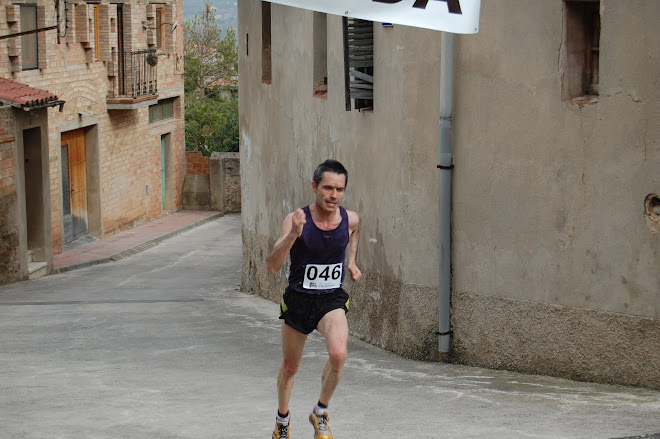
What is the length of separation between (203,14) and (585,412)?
157 ft

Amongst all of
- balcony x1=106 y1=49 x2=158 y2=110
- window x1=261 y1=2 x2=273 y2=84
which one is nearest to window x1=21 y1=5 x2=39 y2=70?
balcony x1=106 y1=49 x2=158 y2=110

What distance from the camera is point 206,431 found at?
6586 millimetres

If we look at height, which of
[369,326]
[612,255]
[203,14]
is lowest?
[369,326]

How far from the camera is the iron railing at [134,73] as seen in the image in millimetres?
28375

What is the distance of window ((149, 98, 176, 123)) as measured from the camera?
105 feet

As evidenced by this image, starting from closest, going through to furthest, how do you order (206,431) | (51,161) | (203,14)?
(206,431), (51,161), (203,14)

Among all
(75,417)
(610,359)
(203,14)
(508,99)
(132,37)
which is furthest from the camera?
(203,14)

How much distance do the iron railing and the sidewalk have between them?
12.0 feet

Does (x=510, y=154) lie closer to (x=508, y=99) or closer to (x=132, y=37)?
(x=508, y=99)

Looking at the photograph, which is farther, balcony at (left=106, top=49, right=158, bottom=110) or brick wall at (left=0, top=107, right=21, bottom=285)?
balcony at (left=106, top=49, right=158, bottom=110)

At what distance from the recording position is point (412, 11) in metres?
6.68

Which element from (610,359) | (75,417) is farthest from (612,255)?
(75,417)

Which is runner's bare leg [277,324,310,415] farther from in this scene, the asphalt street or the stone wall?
the stone wall

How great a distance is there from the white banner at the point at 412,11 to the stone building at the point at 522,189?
145cm
